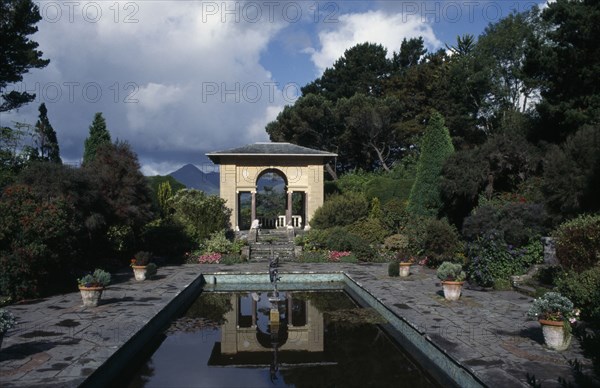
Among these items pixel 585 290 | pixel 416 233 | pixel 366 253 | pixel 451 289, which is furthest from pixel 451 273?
pixel 366 253

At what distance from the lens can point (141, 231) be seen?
64.3ft

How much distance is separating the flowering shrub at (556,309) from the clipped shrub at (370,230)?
13.8 m

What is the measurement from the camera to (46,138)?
24625 millimetres

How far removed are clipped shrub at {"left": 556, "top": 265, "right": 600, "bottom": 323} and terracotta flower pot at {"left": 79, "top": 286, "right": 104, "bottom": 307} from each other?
915cm

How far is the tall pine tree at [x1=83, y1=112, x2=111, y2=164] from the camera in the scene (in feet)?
70.2

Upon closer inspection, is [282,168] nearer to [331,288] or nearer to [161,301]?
[331,288]

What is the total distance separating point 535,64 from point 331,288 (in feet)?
36.3

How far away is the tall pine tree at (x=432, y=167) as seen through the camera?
20.3 meters

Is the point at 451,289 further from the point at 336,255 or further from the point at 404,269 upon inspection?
the point at 336,255

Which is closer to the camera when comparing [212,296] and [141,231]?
[212,296]

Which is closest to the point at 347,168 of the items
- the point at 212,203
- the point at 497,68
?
the point at 497,68

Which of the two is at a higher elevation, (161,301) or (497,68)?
(497,68)

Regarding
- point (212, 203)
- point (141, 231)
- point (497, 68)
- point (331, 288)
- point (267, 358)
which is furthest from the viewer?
point (497, 68)

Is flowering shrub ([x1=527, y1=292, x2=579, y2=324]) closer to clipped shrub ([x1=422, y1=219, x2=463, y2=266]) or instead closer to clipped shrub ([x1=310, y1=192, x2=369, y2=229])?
clipped shrub ([x1=422, y1=219, x2=463, y2=266])
